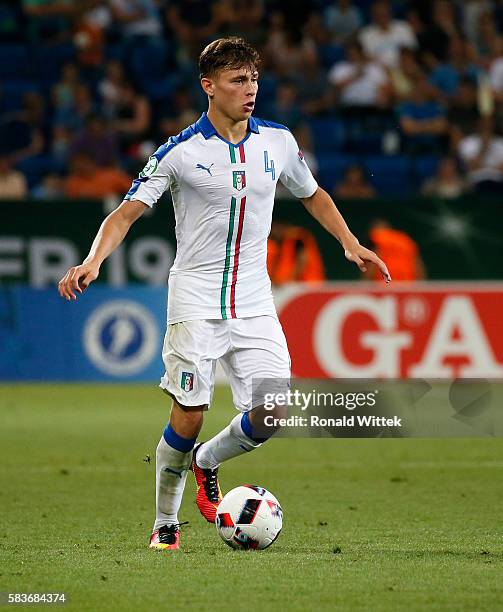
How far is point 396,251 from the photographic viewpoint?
55.1 feet

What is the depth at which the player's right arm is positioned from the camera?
19.0ft

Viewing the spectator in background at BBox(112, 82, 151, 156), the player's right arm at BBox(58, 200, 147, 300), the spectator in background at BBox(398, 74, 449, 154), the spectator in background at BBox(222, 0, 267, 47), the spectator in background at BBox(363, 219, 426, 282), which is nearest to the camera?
the player's right arm at BBox(58, 200, 147, 300)

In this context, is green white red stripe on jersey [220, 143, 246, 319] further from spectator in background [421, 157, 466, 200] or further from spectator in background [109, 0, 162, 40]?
spectator in background [109, 0, 162, 40]

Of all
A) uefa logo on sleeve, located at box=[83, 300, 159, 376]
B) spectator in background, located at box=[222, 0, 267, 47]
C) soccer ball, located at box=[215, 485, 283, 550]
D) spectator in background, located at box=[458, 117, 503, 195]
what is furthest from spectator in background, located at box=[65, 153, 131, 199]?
soccer ball, located at box=[215, 485, 283, 550]

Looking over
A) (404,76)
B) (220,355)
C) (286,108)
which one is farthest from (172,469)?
(404,76)

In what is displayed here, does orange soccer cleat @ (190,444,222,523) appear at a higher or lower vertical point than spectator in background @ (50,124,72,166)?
lower

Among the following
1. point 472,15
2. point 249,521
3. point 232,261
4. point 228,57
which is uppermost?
point 472,15

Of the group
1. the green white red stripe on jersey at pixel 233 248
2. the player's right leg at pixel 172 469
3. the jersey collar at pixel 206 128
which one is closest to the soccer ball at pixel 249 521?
the player's right leg at pixel 172 469

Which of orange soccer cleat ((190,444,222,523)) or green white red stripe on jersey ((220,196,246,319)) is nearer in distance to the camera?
green white red stripe on jersey ((220,196,246,319))

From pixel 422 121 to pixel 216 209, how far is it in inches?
480

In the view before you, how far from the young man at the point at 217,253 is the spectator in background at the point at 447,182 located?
10.9 meters

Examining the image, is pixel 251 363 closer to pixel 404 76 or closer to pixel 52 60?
pixel 404 76

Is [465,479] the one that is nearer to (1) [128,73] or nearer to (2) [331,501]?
(2) [331,501]
